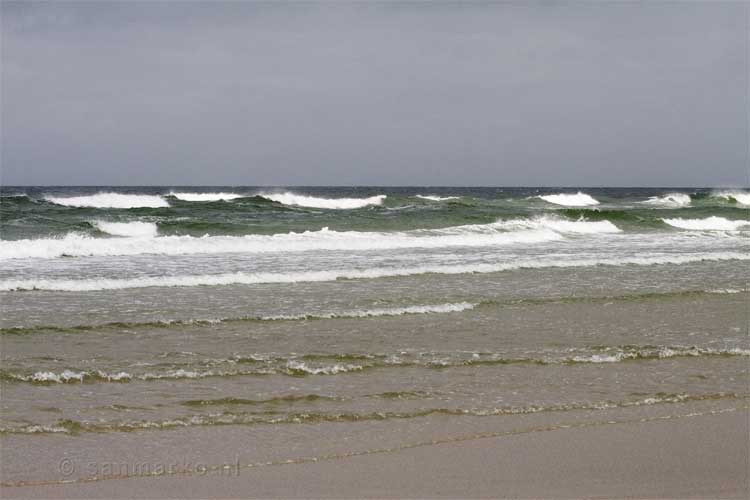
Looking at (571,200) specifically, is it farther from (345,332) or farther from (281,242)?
(345,332)

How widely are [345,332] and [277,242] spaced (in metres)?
11.1

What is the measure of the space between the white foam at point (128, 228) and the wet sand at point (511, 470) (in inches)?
796

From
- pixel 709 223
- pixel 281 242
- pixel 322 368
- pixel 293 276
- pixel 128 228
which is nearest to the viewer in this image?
pixel 322 368

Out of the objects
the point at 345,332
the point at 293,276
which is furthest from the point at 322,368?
the point at 293,276

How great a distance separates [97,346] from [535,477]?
5167 millimetres

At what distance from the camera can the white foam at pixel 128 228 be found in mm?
24703

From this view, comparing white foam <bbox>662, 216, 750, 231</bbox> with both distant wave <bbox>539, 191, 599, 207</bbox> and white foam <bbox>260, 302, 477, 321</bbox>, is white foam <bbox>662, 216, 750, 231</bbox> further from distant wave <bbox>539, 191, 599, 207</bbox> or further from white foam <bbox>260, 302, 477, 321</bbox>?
white foam <bbox>260, 302, 477, 321</bbox>

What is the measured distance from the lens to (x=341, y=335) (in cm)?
891

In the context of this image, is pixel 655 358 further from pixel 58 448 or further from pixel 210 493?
pixel 58 448

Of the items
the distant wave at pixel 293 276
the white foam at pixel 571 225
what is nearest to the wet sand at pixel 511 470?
the distant wave at pixel 293 276

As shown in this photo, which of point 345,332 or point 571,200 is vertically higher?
point 571,200

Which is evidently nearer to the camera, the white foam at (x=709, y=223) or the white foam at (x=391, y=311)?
the white foam at (x=391, y=311)

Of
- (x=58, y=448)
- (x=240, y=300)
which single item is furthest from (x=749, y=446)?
(x=240, y=300)

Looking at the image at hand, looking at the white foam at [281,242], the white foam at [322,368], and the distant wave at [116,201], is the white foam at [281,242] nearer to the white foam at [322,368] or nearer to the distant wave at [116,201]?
the white foam at [322,368]
